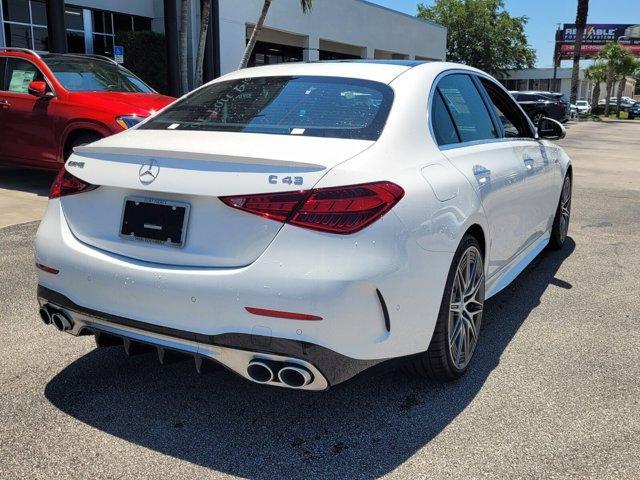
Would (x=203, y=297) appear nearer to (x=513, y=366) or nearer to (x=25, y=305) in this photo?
(x=513, y=366)

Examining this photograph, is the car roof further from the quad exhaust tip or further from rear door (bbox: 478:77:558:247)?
the quad exhaust tip

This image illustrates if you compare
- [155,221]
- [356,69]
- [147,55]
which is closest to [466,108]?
[356,69]

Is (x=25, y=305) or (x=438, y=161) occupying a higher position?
(x=438, y=161)

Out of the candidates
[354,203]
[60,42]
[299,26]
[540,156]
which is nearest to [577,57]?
[299,26]

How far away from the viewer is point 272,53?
31641mm

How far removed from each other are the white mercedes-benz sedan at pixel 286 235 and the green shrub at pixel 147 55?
754 inches

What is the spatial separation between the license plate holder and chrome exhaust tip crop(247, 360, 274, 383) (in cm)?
58

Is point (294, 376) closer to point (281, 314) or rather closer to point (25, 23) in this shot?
point (281, 314)

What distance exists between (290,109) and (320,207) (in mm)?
937

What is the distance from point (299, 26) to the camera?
27.8 meters

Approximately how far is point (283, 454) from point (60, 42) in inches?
590

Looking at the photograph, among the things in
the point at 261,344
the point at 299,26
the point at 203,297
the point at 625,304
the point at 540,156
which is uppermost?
the point at 299,26

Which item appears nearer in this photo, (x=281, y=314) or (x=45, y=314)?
(x=281, y=314)

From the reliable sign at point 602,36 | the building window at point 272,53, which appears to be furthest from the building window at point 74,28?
the reliable sign at point 602,36
